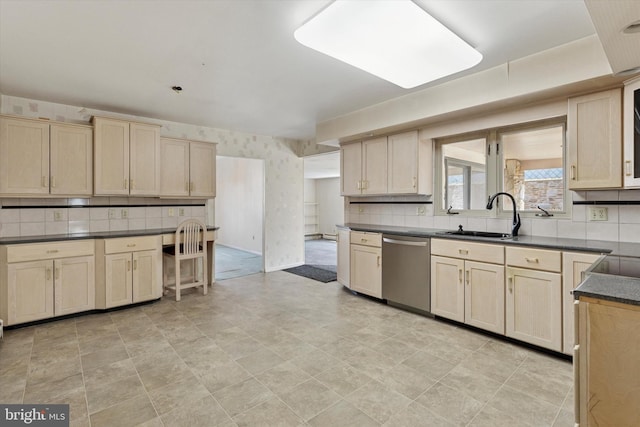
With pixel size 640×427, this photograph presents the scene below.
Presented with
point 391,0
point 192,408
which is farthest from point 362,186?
point 192,408

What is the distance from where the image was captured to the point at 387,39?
198 cm

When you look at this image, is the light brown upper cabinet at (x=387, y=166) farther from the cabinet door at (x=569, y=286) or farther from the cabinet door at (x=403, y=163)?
the cabinet door at (x=569, y=286)

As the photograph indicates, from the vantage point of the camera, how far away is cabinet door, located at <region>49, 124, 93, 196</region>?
3.34 m

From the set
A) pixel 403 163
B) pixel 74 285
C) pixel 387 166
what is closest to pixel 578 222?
pixel 403 163

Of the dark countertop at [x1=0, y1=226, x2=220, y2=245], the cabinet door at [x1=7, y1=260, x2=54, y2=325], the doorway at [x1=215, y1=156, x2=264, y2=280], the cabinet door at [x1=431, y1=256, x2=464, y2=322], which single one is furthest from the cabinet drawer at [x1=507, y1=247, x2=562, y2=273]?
the doorway at [x1=215, y1=156, x2=264, y2=280]

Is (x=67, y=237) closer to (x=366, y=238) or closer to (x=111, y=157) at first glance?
(x=111, y=157)

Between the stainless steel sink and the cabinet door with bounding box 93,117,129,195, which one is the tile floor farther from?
the cabinet door with bounding box 93,117,129,195

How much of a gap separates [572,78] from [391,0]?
1604 millimetres

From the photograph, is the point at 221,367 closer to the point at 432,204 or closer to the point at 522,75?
the point at 432,204

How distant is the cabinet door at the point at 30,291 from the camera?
297cm

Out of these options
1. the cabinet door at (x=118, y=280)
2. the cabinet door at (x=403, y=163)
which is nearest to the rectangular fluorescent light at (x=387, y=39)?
the cabinet door at (x=403, y=163)

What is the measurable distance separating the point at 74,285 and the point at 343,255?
121 inches

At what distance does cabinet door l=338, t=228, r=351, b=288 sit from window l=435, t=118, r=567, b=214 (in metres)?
1.24

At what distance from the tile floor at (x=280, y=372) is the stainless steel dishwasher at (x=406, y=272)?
0.61ft
